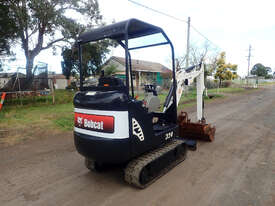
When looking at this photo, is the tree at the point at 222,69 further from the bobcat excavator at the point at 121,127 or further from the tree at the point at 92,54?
the bobcat excavator at the point at 121,127

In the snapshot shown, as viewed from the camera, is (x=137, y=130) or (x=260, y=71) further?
(x=260, y=71)

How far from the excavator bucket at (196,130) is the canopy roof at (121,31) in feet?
9.42

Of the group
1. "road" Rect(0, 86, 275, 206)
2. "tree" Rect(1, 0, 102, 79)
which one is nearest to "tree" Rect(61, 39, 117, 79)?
"tree" Rect(1, 0, 102, 79)

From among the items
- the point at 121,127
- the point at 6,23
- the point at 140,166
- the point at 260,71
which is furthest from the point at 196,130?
the point at 260,71

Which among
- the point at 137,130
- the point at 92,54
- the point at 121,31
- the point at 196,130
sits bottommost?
the point at 196,130

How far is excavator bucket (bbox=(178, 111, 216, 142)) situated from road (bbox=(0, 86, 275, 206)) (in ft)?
0.95

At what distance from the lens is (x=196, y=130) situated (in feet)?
17.4

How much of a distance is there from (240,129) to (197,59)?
712 inches

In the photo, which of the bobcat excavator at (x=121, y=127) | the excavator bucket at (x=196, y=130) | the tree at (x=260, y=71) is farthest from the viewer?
the tree at (x=260, y=71)

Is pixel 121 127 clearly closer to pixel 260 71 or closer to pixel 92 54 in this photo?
pixel 92 54

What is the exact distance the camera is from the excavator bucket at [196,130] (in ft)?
17.0

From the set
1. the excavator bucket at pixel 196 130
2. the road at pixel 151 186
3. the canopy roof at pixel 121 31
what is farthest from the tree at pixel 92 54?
the canopy roof at pixel 121 31

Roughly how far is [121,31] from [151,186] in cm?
244

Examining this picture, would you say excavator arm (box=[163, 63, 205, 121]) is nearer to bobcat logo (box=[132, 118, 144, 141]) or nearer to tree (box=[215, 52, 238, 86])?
bobcat logo (box=[132, 118, 144, 141])
